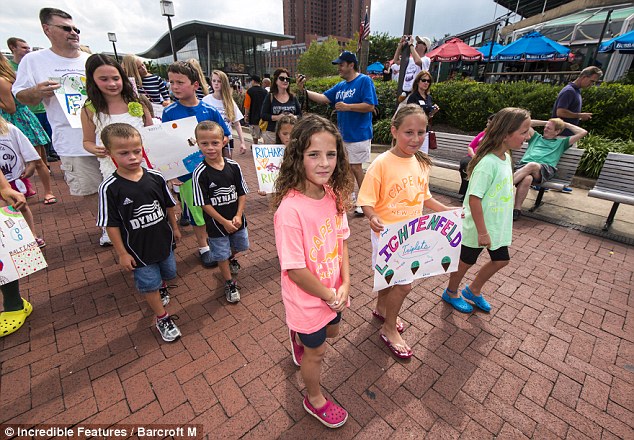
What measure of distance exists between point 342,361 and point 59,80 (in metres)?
3.88

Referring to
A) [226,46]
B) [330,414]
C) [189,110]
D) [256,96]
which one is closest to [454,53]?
[256,96]

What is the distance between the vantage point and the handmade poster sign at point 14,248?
7.76 ft

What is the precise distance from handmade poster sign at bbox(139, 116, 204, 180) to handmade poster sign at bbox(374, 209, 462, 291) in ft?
7.77

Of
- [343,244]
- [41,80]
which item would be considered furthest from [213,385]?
[41,80]

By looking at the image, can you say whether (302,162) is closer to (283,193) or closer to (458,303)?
(283,193)

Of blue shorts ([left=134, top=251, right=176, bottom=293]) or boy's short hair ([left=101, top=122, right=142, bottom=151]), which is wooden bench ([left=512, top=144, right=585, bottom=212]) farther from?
boy's short hair ([left=101, top=122, right=142, bottom=151])

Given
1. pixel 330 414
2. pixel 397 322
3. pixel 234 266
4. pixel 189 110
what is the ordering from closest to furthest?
pixel 330 414, pixel 397 322, pixel 189 110, pixel 234 266

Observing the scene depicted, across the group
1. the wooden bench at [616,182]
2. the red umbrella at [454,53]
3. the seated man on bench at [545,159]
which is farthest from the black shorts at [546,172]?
the red umbrella at [454,53]

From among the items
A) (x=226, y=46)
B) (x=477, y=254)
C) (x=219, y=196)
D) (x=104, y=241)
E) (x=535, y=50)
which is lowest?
(x=104, y=241)

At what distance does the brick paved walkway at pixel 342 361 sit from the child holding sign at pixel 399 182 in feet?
1.50

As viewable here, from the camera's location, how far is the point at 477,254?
281cm

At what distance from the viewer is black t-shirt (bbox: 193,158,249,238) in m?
2.75

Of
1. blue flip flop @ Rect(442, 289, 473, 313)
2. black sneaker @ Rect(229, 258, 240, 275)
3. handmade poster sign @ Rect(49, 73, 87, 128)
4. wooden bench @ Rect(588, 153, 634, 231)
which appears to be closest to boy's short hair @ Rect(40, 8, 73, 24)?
handmade poster sign @ Rect(49, 73, 87, 128)

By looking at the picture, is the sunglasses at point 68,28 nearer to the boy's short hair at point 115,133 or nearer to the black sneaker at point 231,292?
the boy's short hair at point 115,133
